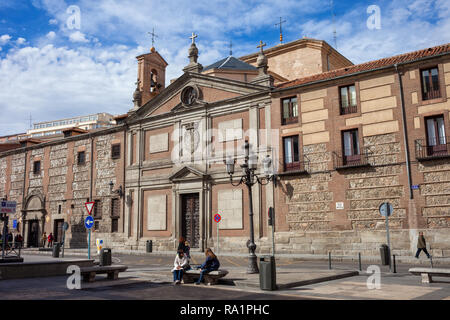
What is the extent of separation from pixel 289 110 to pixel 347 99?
137 inches

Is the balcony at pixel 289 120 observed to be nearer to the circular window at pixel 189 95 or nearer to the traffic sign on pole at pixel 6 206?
the circular window at pixel 189 95

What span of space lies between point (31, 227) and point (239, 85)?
24418mm

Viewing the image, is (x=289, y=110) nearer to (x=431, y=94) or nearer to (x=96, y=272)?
(x=431, y=94)

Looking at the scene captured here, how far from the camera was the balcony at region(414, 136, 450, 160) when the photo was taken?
65.6 ft

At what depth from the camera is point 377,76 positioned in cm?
2241

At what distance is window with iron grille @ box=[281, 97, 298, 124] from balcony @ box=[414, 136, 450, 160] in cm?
698

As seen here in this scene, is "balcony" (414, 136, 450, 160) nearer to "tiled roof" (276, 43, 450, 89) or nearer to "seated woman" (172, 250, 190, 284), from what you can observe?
"tiled roof" (276, 43, 450, 89)

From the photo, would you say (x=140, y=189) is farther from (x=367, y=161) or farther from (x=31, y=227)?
(x=367, y=161)

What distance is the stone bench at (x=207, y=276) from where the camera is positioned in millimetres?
12383

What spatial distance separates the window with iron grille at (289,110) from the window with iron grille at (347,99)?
2734mm

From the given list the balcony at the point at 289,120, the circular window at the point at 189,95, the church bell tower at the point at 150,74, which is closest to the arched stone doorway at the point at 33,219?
the church bell tower at the point at 150,74

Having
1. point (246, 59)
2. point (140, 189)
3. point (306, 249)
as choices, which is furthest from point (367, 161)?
point (246, 59)

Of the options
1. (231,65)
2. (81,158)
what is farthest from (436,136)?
(81,158)

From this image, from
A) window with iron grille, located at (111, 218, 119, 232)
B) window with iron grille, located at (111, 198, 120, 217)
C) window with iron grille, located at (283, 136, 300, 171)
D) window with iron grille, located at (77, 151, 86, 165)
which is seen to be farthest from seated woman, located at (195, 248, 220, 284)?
window with iron grille, located at (77, 151, 86, 165)
